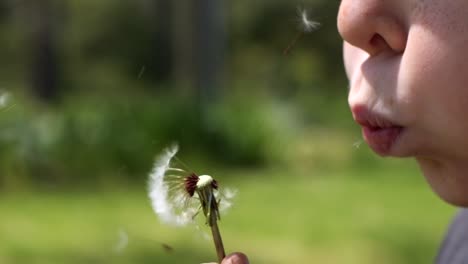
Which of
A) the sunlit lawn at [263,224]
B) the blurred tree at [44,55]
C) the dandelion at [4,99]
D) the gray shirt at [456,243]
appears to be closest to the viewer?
the dandelion at [4,99]

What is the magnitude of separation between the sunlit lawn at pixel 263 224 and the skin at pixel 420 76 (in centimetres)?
135

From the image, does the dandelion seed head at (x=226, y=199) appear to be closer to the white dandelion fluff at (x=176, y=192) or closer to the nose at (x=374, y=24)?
the white dandelion fluff at (x=176, y=192)

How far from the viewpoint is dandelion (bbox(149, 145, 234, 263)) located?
55 cm

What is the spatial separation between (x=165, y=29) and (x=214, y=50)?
4.33 m

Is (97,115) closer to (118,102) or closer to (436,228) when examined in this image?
(118,102)

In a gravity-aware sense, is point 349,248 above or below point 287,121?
below

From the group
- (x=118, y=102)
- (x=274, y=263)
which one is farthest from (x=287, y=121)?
(x=274, y=263)

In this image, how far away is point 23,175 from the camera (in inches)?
123

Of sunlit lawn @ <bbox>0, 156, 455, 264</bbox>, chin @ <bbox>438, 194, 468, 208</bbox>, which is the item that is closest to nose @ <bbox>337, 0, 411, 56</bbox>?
chin @ <bbox>438, 194, 468, 208</bbox>

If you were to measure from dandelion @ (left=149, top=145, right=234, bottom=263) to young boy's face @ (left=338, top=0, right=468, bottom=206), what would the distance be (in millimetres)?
113

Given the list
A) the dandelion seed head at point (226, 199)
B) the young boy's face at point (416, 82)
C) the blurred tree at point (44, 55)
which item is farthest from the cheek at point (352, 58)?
the blurred tree at point (44, 55)

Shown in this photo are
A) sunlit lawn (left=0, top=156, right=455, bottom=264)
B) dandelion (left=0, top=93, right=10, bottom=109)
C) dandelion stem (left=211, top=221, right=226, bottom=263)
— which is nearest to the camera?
dandelion stem (left=211, top=221, right=226, bottom=263)

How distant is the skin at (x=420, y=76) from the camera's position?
538 millimetres

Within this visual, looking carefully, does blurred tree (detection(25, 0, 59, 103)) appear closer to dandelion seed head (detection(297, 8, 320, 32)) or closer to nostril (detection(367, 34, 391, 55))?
dandelion seed head (detection(297, 8, 320, 32))
